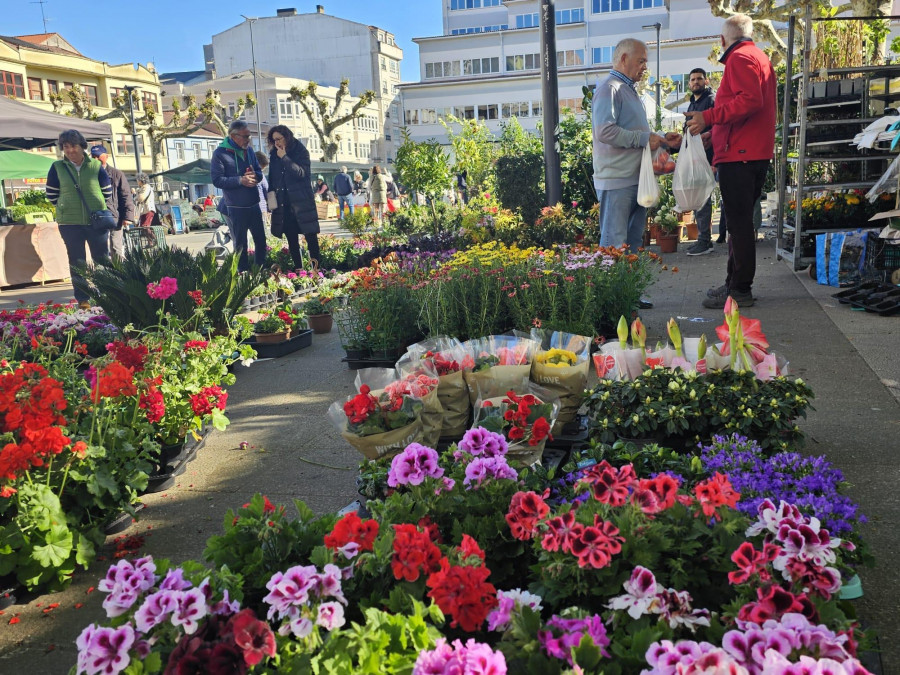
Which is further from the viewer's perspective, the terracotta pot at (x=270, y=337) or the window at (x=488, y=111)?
the window at (x=488, y=111)

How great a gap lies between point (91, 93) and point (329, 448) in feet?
172

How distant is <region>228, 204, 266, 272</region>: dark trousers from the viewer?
9312 millimetres

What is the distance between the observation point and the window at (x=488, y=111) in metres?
63.4

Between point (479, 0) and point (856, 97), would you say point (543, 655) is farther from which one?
point (479, 0)

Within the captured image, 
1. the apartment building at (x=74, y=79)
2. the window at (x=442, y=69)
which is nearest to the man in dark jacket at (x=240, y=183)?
the apartment building at (x=74, y=79)

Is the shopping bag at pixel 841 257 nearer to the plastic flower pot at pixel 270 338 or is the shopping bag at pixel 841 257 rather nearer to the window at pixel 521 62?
the plastic flower pot at pixel 270 338

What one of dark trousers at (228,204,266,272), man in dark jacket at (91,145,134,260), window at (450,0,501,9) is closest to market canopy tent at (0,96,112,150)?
man in dark jacket at (91,145,134,260)

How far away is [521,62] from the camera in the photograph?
68312 mm

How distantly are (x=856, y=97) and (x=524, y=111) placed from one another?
2239 inches

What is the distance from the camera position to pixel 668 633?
5.15 feet

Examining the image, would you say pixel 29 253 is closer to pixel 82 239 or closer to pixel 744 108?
pixel 82 239

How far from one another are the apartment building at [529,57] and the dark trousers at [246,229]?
1953 inches

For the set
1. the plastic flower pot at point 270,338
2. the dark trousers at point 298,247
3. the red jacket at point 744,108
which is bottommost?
the plastic flower pot at point 270,338

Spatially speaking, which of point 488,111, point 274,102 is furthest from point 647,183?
point 274,102
